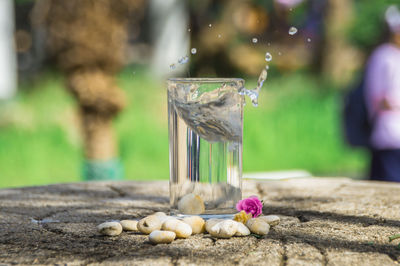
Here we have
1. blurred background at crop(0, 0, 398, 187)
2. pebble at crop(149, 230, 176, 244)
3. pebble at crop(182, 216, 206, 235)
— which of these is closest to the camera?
pebble at crop(149, 230, 176, 244)

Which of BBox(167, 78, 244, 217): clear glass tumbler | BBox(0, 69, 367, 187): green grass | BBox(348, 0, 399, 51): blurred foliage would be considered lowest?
BBox(0, 69, 367, 187): green grass

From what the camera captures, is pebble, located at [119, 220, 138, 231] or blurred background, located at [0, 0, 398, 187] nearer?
pebble, located at [119, 220, 138, 231]

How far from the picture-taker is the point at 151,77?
8719 mm

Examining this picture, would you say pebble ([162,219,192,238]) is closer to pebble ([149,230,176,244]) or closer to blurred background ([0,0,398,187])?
pebble ([149,230,176,244])

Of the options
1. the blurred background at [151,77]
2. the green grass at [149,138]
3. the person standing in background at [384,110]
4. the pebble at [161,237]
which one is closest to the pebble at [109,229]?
the pebble at [161,237]

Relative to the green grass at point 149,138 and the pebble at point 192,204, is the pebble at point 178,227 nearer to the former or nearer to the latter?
the pebble at point 192,204

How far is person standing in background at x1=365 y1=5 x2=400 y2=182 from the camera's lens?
389 centimetres

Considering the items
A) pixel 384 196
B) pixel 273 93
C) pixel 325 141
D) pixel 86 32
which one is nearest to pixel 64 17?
pixel 86 32

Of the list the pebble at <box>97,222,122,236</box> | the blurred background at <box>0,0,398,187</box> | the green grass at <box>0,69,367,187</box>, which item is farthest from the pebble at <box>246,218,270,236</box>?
the green grass at <box>0,69,367,187</box>

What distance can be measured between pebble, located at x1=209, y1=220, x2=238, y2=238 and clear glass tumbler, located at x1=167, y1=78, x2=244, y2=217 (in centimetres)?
16

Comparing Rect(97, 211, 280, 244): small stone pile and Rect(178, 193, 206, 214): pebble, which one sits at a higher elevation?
Rect(178, 193, 206, 214): pebble

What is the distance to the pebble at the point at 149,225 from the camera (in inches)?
56.9

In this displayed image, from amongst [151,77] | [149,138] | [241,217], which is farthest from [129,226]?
[151,77]

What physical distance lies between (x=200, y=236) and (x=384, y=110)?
9.29ft
